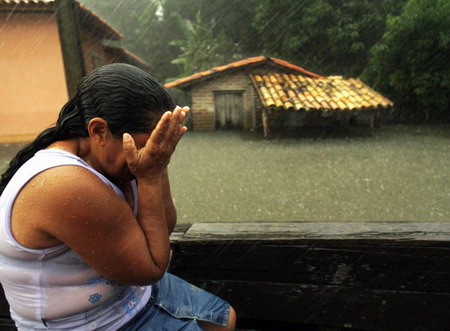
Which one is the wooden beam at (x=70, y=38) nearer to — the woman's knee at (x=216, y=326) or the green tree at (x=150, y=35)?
the woman's knee at (x=216, y=326)

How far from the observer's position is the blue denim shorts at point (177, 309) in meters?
1.06

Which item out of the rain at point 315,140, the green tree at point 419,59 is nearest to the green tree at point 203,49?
the rain at point 315,140

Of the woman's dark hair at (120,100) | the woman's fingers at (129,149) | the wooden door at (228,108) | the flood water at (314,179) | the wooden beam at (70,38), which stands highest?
the wooden beam at (70,38)

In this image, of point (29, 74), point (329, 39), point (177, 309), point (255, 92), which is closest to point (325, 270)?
point (177, 309)

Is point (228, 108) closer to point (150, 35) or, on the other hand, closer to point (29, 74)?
point (29, 74)

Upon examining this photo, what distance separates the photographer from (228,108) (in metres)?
11.5

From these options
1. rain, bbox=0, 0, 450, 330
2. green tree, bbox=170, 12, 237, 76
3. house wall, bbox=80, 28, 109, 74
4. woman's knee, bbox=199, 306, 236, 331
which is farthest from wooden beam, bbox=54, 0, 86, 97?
green tree, bbox=170, 12, 237, 76

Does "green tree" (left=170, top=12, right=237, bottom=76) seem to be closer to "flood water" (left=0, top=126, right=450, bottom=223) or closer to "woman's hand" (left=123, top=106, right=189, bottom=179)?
"flood water" (left=0, top=126, right=450, bottom=223)

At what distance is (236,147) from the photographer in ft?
28.6

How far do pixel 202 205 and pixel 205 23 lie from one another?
19499mm

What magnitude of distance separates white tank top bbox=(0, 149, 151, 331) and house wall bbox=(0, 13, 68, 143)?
783 cm

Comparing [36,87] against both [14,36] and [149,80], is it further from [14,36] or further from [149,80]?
[149,80]

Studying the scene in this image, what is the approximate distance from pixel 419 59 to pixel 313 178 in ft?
26.5

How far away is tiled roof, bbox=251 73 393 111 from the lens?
360 inches
